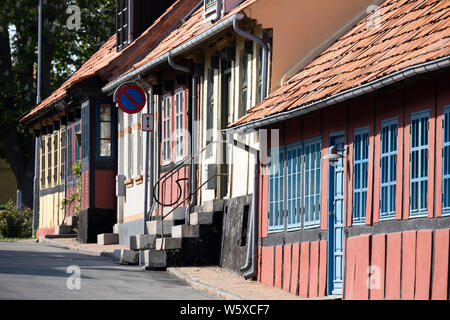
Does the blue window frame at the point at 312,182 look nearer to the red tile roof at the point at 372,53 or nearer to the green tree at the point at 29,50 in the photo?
the red tile roof at the point at 372,53

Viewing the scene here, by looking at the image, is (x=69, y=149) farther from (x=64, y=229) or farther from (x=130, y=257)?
(x=130, y=257)

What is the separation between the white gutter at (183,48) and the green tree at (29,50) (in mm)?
16927

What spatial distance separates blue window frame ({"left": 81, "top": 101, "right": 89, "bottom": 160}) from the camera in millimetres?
32062

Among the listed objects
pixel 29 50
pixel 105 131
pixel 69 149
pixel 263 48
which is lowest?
pixel 69 149

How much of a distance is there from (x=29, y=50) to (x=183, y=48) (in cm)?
2418

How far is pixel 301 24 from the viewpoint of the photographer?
20.7 m

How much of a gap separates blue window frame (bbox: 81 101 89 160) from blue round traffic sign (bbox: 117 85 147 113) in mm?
7703

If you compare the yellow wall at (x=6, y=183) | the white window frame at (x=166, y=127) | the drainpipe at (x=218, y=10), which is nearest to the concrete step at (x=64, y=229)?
the white window frame at (x=166, y=127)

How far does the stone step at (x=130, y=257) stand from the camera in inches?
910

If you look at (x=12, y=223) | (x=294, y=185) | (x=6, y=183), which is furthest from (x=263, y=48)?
(x=6, y=183)

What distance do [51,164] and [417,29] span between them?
78.5 feet

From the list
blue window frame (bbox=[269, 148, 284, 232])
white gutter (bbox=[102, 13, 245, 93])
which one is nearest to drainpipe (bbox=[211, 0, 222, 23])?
white gutter (bbox=[102, 13, 245, 93])

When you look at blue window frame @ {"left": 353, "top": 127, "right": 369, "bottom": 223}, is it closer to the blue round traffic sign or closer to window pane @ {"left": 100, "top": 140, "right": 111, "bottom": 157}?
the blue round traffic sign
